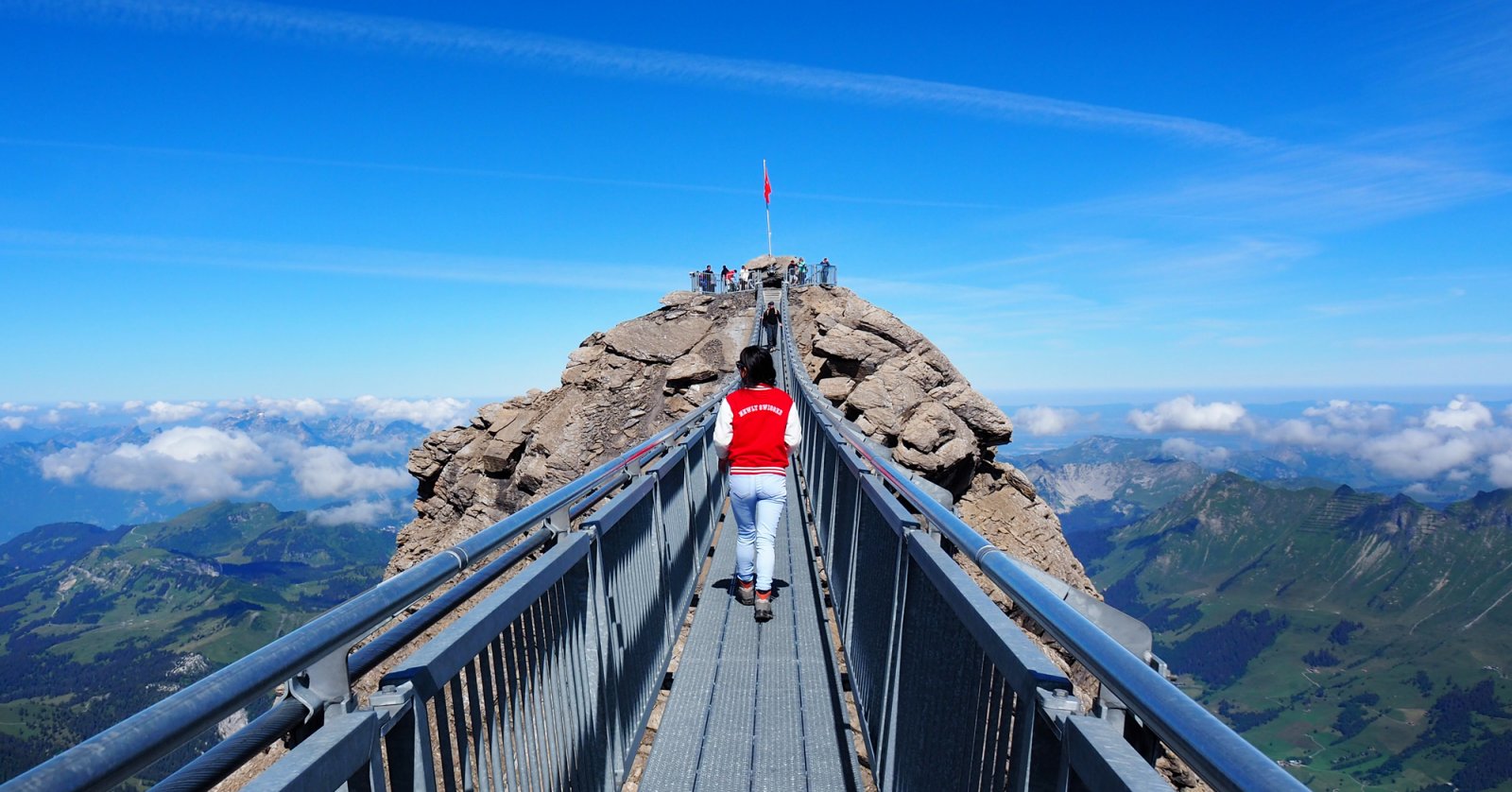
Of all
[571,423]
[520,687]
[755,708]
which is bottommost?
[755,708]

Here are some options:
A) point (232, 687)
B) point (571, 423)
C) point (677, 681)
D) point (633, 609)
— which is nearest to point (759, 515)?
point (677, 681)

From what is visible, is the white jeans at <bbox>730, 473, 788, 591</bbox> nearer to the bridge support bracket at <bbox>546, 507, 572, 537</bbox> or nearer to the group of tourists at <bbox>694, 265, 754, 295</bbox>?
the bridge support bracket at <bbox>546, 507, 572, 537</bbox>

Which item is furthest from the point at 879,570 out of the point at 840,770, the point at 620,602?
the point at 620,602

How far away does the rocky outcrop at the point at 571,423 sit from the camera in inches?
997

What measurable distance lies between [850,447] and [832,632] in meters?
1.90

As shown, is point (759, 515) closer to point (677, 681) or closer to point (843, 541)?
point (843, 541)

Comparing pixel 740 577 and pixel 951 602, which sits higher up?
pixel 951 602

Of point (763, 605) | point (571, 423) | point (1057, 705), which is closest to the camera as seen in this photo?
point (1057, 705)

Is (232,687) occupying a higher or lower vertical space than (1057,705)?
higher

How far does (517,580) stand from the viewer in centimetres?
312

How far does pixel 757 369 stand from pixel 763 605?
87.9 inches

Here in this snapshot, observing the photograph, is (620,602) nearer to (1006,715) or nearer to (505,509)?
(1006,715)

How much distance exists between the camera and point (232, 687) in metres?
1.51

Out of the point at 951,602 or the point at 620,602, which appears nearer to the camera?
the point at 951,602
